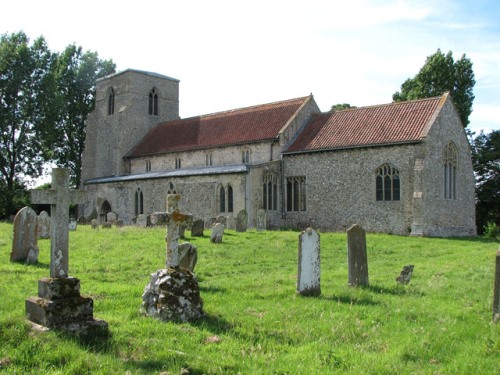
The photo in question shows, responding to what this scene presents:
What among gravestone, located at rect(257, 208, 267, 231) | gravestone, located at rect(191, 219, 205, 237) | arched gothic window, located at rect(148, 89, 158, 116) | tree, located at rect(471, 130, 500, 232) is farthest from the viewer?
arched gothic window, located at rect(148, 89, 158, 116)

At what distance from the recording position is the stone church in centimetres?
2452

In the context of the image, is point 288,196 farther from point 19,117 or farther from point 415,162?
point 19,117

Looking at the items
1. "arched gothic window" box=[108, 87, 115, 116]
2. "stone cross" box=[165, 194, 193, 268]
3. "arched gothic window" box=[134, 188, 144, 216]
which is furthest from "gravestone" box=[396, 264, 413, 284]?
"arched gothic window" box=[108, 87, 115, 116]

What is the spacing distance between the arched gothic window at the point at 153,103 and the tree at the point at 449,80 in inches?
825

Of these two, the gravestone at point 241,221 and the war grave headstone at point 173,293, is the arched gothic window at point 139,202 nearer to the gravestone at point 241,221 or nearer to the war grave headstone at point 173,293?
the gravestone at point 241,221

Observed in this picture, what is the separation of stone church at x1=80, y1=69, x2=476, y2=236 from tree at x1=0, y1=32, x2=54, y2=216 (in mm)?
8742

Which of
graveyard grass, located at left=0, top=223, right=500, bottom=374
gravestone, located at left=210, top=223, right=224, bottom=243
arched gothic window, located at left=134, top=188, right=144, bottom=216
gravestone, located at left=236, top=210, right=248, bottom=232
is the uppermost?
arched gothic window, located at left=134, top=188, right=144, bottom=216

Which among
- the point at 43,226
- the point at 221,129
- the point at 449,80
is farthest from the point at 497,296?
the point at 449,80

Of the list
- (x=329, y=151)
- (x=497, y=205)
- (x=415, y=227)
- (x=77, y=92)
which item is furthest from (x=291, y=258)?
(x=77, y=92)

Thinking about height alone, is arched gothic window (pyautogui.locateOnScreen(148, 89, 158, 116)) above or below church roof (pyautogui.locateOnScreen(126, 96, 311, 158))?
above

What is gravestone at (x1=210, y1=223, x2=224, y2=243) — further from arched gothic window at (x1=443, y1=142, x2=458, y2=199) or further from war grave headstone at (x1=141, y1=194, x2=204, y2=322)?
arched gothic window at (x1=443, y1=142, x2=458, y2=199)

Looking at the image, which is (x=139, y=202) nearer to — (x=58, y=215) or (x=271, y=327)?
(x=58, y=215)

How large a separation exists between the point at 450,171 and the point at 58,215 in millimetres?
24457

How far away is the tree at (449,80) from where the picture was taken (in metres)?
38.1
